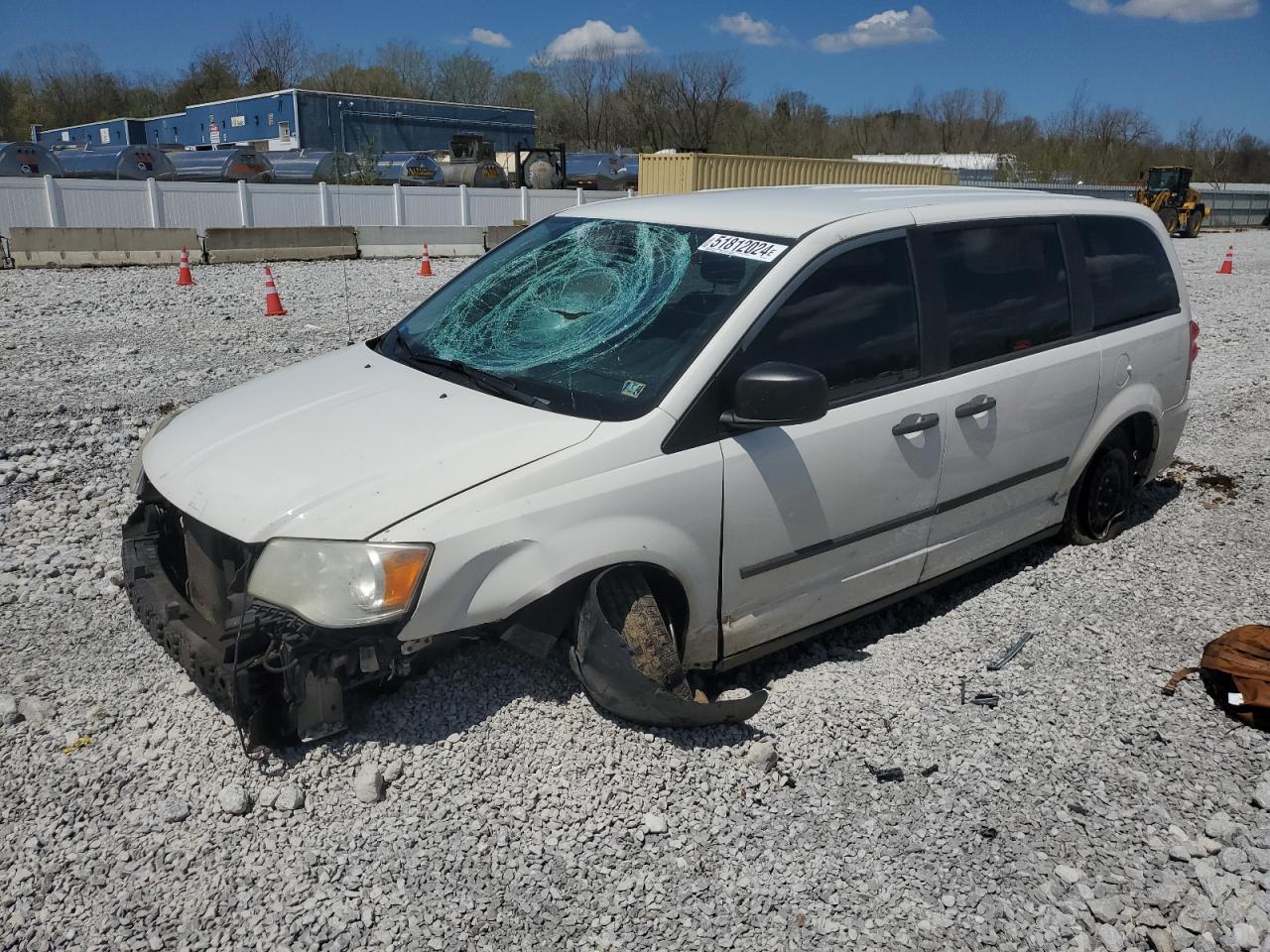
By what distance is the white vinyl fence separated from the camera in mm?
20797

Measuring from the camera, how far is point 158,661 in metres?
3.78

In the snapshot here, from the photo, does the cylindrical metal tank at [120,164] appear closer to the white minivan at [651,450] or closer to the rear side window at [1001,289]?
the white minivan at [651,450]

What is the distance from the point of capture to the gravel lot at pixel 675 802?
264 cm

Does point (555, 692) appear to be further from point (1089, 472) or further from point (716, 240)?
point (1089, 472)

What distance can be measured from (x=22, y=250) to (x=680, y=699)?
1797 centimetres

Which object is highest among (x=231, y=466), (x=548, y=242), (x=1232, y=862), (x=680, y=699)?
(x=548, y=242)

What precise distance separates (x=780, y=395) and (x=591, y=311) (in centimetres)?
96

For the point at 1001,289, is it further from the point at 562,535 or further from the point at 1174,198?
the point at 1174,198

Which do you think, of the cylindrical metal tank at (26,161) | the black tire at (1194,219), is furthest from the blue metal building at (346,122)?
the black tire at (1194,219)

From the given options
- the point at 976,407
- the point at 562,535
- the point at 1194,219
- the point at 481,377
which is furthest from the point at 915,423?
the point at 1194,219

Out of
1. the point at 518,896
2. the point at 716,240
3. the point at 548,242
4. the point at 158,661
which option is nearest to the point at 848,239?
the point at 716,240

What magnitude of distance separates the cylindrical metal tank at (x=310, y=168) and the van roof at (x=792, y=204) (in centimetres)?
3018

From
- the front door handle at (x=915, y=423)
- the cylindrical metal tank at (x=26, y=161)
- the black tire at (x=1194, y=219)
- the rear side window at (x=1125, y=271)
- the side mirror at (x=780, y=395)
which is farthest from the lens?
the black tire at (x=1194, y=219)

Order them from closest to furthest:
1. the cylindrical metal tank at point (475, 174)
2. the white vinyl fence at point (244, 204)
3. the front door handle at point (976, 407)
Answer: the front door handle at point (976, 407), the white vinyl fence at point (244, 204), the cylindrical metal tank at point (475, 174)
